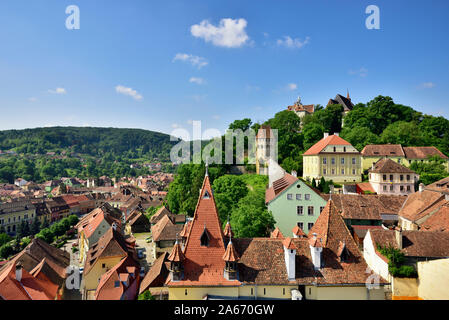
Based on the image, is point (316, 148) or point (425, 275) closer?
point (425, 275)

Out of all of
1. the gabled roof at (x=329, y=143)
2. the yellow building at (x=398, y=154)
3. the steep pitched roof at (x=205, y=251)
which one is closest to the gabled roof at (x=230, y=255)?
the steep pitched roof at (x=205, y=251)

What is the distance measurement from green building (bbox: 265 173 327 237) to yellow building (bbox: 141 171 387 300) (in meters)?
12.9

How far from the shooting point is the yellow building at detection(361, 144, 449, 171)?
49375 mm

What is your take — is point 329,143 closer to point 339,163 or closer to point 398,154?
point 339,163

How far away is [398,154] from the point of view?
1967 inches

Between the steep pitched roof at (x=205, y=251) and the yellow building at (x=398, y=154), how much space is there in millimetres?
42812

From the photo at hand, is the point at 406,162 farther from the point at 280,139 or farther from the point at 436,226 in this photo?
the point at 436,226

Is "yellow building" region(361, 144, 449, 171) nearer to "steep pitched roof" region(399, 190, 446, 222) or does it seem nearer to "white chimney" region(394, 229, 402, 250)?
"steep pitched roof" region(399, 190, 446, 222)

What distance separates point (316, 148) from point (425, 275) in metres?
34.4

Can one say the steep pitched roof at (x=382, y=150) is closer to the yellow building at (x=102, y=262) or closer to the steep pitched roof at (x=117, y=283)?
the yellow building at (x=102, y=262)

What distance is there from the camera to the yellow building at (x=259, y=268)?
619 inches

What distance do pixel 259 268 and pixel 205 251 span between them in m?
3.40
